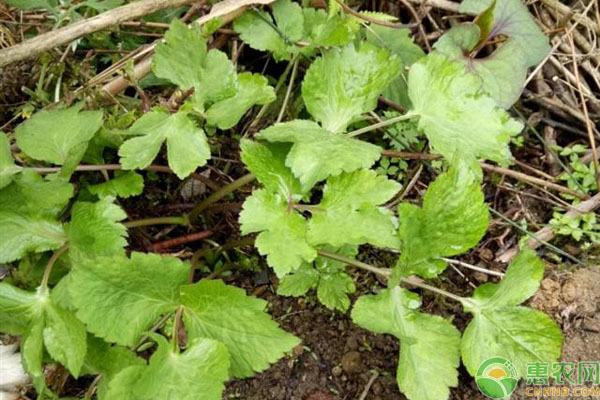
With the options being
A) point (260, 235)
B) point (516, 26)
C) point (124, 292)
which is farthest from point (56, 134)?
point (516, 26)

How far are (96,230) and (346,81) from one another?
0.77m

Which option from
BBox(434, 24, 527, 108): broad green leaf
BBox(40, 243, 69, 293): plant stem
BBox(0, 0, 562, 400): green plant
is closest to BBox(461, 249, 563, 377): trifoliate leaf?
BBox(0, 0, 562, 400): green plant

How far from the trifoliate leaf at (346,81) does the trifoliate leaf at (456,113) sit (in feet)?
0.33

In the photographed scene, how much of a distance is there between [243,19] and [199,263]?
816 millimetres

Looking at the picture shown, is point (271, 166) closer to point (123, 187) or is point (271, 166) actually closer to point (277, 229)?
point (277, 229)

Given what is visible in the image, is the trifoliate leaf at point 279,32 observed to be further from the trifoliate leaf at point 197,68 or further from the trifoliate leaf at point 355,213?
the trifoliate leaf at point 355,213

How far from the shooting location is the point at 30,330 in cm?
138

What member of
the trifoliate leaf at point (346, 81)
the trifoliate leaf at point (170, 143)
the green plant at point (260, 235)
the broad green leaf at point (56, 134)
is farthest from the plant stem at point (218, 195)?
the broad green leaf at point (56, 134)

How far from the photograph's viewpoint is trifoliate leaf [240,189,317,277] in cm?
136

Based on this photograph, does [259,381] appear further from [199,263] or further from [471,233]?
[471,233]

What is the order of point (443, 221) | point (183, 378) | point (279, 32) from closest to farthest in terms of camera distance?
point (183, 378) → point (443, 221) → point (279, 32)

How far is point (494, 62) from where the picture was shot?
1.98m

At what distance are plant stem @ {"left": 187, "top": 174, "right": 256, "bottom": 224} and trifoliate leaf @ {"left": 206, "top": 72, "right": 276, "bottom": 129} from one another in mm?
164

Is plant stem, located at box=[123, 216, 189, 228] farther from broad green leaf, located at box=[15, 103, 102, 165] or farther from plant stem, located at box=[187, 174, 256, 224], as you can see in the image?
broad green leaf, located at box=[15, 103, 102, 165]
